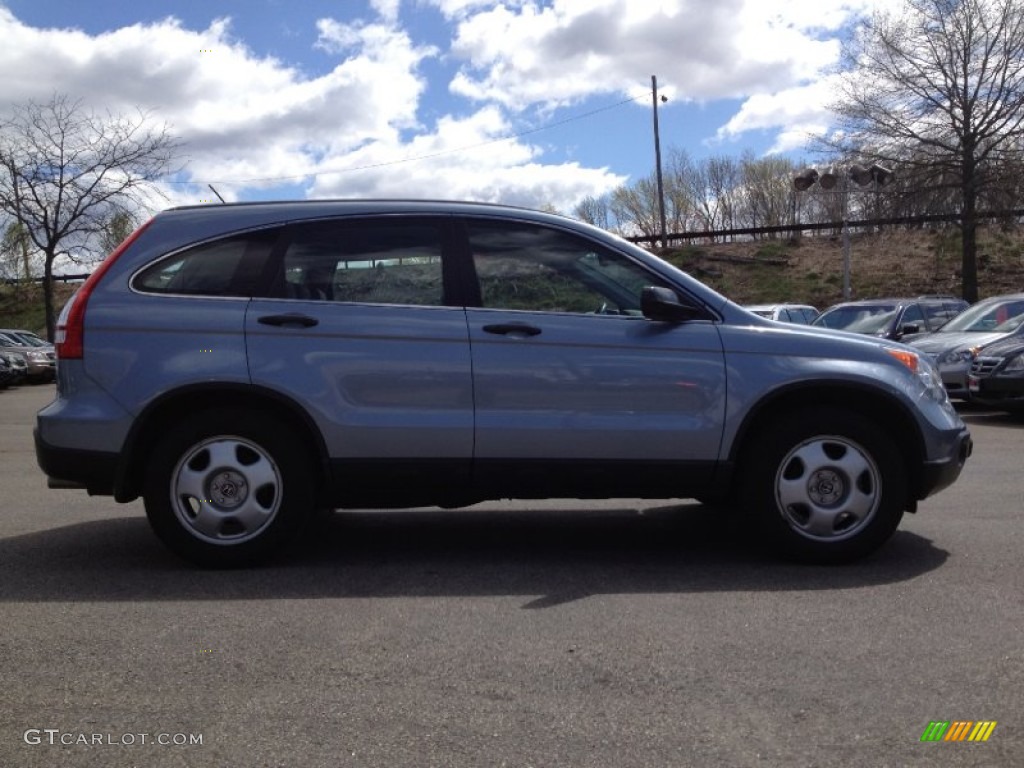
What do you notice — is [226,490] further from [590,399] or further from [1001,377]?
[1001,377]

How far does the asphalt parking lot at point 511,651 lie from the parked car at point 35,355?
22171 millimetres

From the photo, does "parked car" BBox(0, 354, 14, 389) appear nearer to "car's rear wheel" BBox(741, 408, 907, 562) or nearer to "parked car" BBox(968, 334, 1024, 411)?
"parked car" BBox(968, 334, 1024, 411)

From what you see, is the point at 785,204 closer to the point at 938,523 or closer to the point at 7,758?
the point at 938,523

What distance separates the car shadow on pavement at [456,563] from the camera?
16.4 feet

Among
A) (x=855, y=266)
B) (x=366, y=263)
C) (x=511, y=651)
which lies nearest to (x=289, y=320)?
(x=366, y=263)

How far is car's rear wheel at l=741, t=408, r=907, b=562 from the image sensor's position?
5.30m

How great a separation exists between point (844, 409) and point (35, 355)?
2565 cm

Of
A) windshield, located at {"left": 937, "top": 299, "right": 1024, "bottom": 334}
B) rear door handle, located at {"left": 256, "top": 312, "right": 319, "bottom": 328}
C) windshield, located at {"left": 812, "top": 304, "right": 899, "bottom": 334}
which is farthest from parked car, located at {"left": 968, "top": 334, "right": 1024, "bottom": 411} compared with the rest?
rear door handle, located at {"left": 256, "top": 312, "right": 319, "bottom": 328}

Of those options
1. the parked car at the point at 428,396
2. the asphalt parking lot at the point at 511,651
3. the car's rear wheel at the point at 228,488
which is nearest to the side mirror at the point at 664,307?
the parked car at the point at 428,396

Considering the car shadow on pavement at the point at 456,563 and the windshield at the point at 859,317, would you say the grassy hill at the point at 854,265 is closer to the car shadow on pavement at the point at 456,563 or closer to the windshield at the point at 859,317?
the windshield at the point at 859,317

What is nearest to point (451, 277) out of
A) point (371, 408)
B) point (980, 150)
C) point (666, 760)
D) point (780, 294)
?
point (371, 408)

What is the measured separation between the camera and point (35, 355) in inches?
1062

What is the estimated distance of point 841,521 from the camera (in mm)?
5332

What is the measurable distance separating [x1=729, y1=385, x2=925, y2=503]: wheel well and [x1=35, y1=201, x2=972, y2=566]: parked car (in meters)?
0.02
